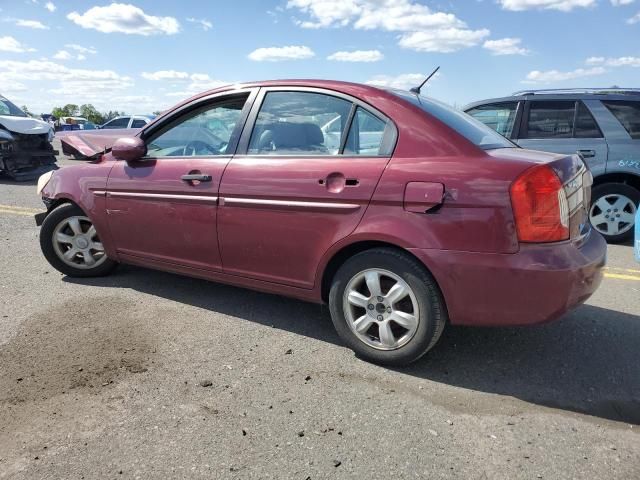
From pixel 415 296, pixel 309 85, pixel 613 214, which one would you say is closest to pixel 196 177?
pixel 309 85

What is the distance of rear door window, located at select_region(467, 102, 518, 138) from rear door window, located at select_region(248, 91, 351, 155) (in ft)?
13.2

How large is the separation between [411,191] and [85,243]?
315 centimetres

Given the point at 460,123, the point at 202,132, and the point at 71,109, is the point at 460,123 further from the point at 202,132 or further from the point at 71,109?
the point at 71,109

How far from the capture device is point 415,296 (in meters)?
2.99

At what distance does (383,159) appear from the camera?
10.1 ft

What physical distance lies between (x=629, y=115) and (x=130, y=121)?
728 inches

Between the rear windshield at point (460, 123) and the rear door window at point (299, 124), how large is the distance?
435mm

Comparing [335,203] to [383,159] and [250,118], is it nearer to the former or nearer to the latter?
[383,159]

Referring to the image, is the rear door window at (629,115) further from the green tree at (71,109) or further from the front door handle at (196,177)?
the green tree at (71,109)

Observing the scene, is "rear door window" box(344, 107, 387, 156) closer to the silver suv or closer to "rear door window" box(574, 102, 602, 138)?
the silver suv

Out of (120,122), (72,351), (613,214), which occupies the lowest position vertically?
(72,351)

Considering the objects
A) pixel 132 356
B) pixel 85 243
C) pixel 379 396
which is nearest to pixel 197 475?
pixel 379 396

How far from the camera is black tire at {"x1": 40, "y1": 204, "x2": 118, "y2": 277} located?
4.62m

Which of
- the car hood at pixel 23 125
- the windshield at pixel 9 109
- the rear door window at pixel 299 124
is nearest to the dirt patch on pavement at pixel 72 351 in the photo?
the rear door window at pixel 299 124
